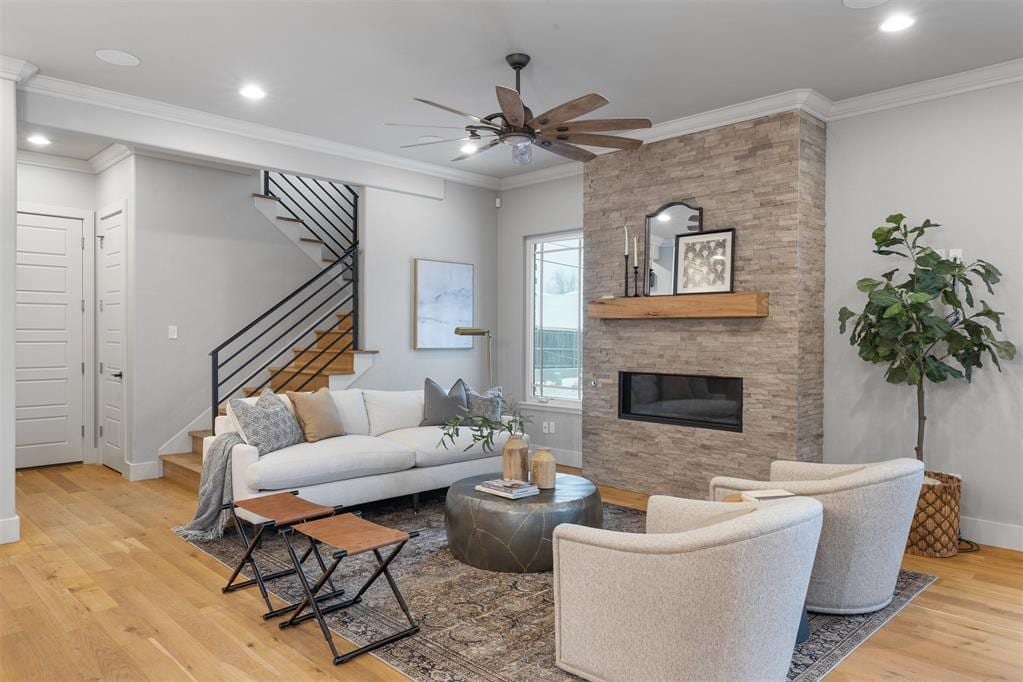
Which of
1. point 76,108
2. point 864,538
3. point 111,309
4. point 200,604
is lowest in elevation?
point 200,604

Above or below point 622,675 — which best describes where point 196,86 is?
above

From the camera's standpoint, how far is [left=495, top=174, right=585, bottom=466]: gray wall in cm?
633

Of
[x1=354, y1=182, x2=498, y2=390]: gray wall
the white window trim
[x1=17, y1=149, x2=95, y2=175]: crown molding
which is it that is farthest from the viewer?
the white window trim

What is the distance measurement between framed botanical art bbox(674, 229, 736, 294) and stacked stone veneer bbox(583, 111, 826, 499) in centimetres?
7

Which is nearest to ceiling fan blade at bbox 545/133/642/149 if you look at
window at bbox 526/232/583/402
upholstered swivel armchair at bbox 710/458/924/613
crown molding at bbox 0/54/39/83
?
upholstered swivel armchair at bbox 710/458/924/613

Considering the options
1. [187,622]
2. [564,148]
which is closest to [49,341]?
[187,622]

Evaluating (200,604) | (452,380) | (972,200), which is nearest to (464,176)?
(452,380)

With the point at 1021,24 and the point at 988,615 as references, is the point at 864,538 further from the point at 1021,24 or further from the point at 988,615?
the point at 1021,24

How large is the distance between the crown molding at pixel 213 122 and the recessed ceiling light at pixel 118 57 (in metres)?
0.59

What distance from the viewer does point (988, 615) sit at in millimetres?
3039

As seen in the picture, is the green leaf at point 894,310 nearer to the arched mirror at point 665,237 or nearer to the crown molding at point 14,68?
the arched mirror at point 665,237

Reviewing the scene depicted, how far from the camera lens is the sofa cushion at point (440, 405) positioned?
5281mm

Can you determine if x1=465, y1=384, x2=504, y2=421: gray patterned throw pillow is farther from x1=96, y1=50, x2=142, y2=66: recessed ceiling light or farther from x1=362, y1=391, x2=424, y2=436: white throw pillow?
x1=96, y1=50, x2=142, y2=66: recessed ceiling light

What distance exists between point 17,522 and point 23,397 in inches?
96.8
